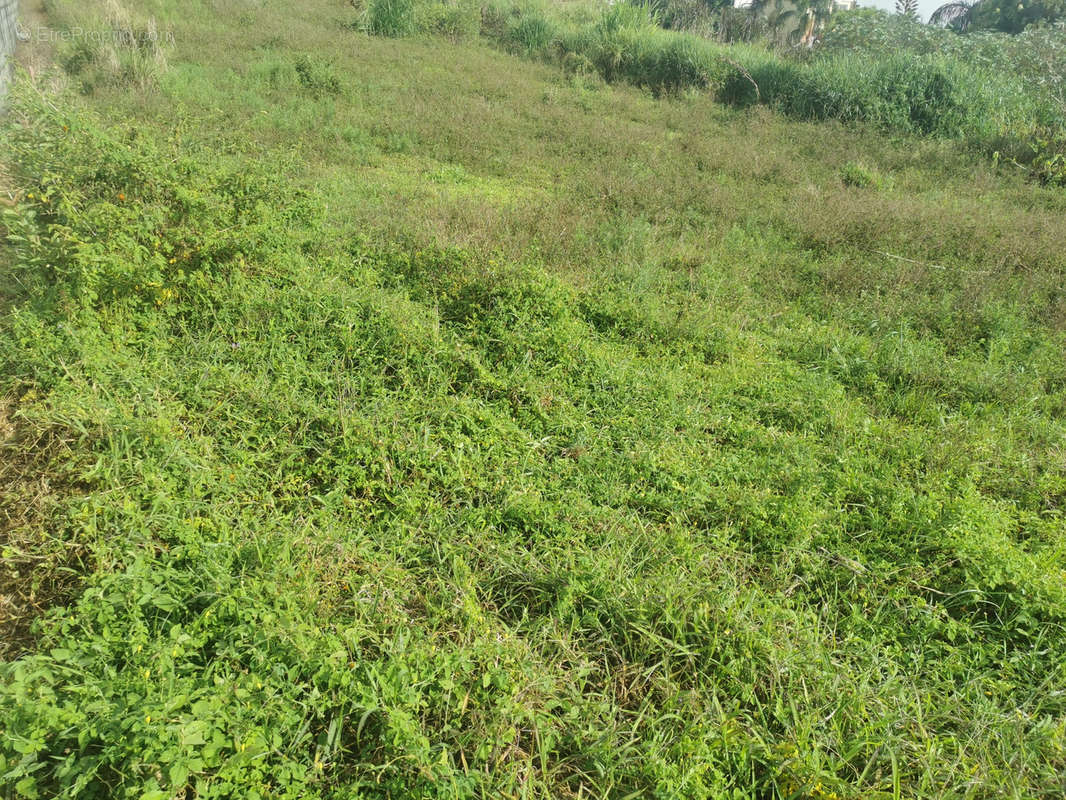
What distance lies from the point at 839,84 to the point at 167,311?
10.2 m

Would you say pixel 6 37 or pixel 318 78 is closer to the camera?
pixel 6 37

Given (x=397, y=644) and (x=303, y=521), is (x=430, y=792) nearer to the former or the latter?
(x=397, y=644)

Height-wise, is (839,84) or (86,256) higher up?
(839,84)

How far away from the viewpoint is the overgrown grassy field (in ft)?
7.47

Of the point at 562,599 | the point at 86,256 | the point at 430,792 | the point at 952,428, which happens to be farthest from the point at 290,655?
the point at 952,428

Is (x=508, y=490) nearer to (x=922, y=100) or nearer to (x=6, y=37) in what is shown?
(x=6, y=37)

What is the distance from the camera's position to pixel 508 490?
3373 millimetres

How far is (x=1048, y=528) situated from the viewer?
10.9ft

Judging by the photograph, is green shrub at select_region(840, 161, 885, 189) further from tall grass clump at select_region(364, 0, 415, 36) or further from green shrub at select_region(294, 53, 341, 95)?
tall grass clump at select_region(364, 0, 415, 36)

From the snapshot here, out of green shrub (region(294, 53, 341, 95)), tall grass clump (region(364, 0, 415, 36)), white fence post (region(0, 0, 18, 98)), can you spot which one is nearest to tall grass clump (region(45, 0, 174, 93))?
white fence post (region(0, 0, 18, 98))

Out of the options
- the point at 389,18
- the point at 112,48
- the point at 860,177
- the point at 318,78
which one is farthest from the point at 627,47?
the point at 112,48

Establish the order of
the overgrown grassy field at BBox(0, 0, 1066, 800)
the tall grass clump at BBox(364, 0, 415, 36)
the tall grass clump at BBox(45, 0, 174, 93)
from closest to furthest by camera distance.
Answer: the overgrown grassy field at BBox(0, 0, 1066, 800) → the tall grass clump at BBox(45, 0, 174, 93) → the tall grass clump at BBox(364, 0, 415, 36)

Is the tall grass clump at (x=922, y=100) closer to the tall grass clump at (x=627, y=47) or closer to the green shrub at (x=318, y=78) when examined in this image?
the tall grass clump at (x=627, y=47)

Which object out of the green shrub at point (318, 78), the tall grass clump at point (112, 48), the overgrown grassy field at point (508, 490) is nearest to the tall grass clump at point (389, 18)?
the tall grass clump at point (112, 48)
